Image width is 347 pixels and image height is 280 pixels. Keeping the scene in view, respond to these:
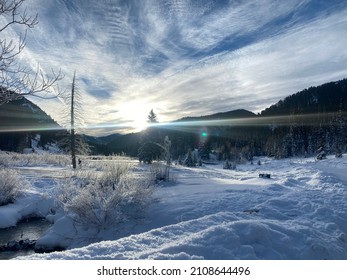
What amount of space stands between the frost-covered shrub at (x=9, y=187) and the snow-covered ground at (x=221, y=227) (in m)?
0.38

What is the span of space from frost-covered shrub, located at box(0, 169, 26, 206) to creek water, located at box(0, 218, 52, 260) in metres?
1.52

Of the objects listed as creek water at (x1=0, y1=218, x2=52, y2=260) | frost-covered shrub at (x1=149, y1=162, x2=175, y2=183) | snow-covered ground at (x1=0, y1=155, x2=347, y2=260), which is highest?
frost-covered shrub at (x1=149, y1=162, x2=175, y2=183)

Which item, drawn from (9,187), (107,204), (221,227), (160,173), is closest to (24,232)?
(9,187)

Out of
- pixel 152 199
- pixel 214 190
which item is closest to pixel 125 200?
pixel 152 199

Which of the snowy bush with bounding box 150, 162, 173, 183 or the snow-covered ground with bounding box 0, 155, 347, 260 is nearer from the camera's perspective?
the snow-covered ground with bounding box 0, 155, 347, 260

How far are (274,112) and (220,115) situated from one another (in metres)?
59.8

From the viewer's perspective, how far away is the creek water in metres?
7.25

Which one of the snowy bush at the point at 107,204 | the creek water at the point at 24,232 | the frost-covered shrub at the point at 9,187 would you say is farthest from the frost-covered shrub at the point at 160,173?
the frost-covered shrub at the point at 9,187

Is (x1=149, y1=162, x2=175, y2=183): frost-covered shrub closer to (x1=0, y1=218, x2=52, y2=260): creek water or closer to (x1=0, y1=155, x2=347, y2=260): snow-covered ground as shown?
(x1=0, y1=155, x2=347, y2=260): snow-covered ground

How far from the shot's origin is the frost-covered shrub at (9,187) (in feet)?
35.3

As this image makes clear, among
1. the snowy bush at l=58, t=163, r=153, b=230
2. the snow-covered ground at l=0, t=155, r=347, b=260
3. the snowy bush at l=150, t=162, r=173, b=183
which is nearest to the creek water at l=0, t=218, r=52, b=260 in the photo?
the snow-covered ground at l=0, t=155, r=347, b=260
